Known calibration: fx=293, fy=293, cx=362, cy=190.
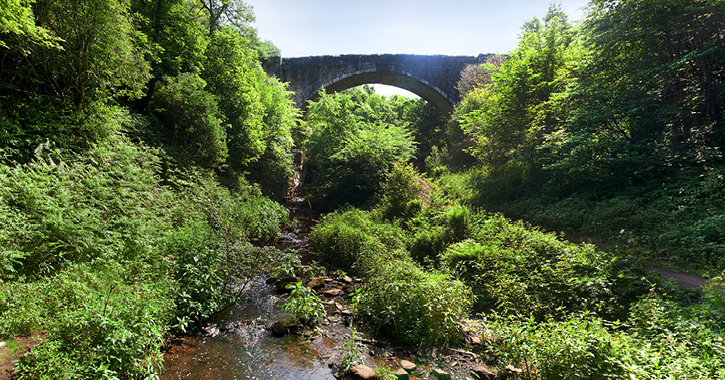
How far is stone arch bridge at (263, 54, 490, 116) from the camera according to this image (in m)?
25.4

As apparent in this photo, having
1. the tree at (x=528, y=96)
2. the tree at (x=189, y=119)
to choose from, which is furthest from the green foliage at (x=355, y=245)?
the tree at (x=528, y=96)

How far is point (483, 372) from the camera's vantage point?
381cm

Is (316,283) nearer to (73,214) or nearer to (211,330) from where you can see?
(211,330)

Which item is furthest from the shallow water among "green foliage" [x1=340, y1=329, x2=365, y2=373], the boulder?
the boulder

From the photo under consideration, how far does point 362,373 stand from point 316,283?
10.5 feet

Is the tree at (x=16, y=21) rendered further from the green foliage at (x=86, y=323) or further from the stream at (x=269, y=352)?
the stream at (x=269, y=352)

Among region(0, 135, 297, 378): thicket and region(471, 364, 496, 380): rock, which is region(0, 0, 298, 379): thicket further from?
region(471, 364, 496, 380): rock

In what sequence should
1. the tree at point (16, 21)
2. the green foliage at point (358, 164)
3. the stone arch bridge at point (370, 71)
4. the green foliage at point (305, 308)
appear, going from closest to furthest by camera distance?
1. the tree at point (16, 21)
2. the green foliage at point (305, 308)
3. the green foliage at point (358, 164)
4. the stone arch bridge at point (370, 71)

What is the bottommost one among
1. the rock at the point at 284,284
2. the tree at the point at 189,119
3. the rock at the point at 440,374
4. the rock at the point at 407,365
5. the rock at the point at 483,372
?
the rock at the point at 284,284

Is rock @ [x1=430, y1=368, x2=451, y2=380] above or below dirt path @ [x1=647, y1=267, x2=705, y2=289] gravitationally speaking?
below

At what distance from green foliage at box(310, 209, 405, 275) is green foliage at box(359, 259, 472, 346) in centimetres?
176

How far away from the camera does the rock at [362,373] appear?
3.61 metres

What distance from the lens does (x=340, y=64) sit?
25.7 meters

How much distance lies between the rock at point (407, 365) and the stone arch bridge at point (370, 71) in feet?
81.0
